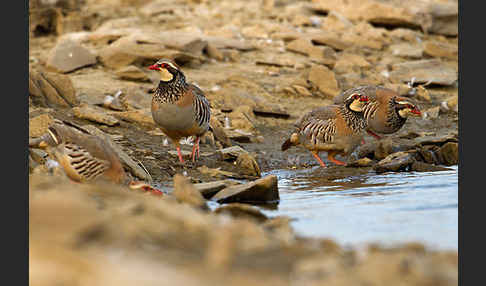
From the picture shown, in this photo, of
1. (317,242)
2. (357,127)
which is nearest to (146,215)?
(317,242)

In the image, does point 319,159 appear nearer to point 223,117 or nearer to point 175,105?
point 223,117

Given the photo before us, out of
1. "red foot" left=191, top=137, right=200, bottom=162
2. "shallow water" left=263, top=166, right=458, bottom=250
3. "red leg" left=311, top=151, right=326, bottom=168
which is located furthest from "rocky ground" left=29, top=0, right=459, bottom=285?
"shallow water" left=263, top=166, right=458, bottom=250

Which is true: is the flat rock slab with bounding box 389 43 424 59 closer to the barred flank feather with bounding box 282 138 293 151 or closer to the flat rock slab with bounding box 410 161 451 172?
the barred flank feather with bounding box 282 138 293 151

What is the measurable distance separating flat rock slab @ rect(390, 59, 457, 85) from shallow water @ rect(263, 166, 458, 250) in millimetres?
5880

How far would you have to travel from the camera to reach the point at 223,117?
1137cm

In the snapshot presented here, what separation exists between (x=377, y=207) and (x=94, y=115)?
4905 millimetres

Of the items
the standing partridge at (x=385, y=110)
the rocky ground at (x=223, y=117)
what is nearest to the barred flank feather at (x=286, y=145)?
the rocky ground at (x=223, y=117)

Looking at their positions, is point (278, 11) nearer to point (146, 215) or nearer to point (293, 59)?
point (293, 59)

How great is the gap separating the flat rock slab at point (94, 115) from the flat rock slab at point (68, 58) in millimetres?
3102

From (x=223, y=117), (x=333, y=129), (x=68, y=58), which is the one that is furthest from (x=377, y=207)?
(x=68, y=58)

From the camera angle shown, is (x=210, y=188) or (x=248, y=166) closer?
(x=210, y=188)

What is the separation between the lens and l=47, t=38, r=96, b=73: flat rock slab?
42.6 feet

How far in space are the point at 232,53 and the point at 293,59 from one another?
1.20 metres

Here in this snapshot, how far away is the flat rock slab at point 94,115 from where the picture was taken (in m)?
9.92
